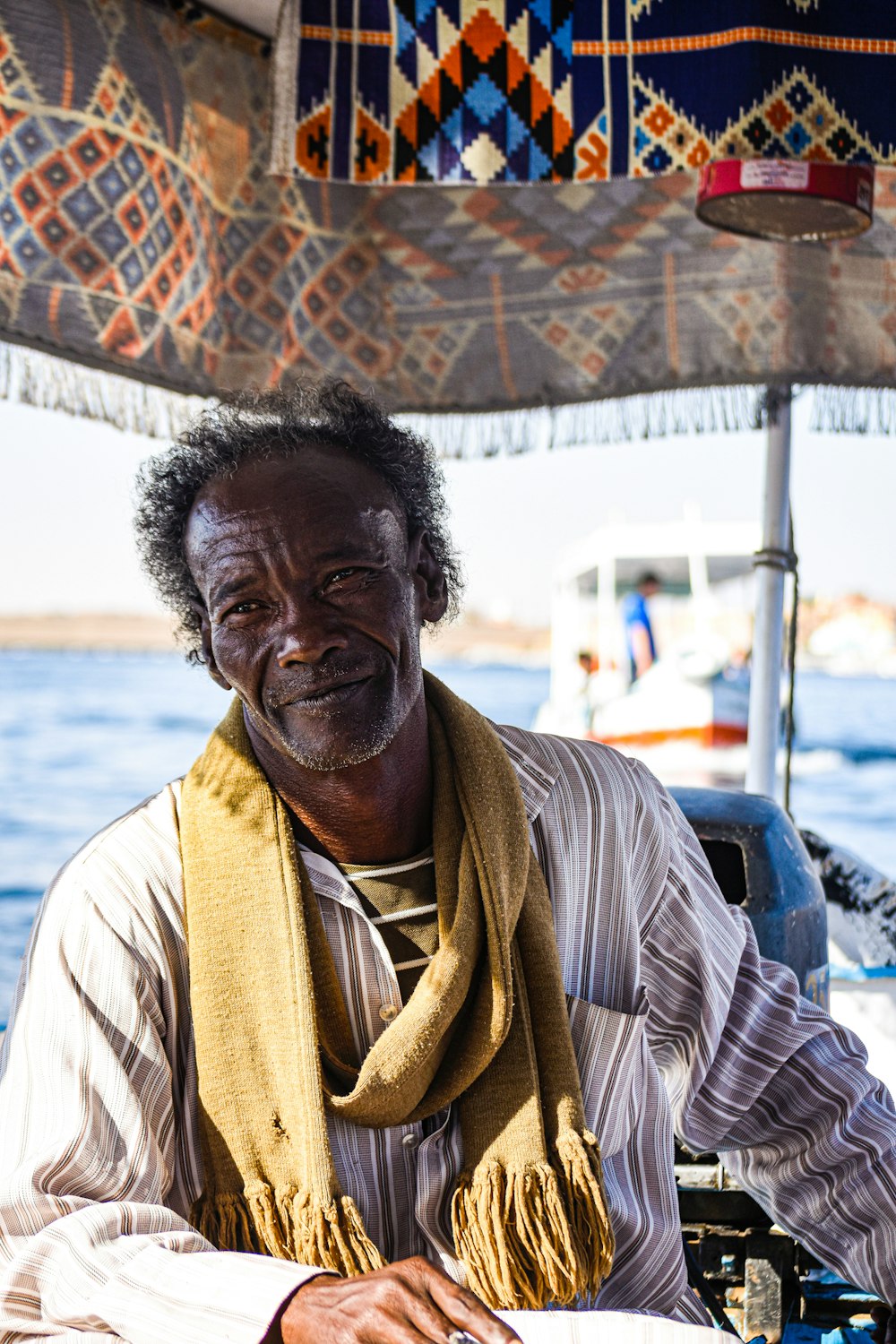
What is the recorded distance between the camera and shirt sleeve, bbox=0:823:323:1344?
4.62ft

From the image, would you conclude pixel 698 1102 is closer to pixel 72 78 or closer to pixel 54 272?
pixel 54 272

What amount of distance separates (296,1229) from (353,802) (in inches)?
21.9

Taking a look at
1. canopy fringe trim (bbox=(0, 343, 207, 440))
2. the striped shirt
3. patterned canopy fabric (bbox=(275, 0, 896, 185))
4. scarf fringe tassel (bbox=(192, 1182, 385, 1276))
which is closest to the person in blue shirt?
canopy fringe trim (bbox=(0, 343, 207, 440))

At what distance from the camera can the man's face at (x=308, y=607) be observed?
1.83m

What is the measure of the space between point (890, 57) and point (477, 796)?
4.59ft

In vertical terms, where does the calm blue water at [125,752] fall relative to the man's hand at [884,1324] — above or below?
below

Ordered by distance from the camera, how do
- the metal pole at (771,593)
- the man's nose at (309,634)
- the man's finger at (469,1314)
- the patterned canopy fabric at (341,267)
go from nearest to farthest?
the man's finger at (469,1314) < the man's nose at (309,634) < the patterned canopy fabric at (341,267) < the metal pole at (771,593)

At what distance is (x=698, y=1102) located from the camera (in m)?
2.07

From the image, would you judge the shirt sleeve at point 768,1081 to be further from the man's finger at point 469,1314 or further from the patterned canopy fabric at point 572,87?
the patterned canopy fabric at point 572,87

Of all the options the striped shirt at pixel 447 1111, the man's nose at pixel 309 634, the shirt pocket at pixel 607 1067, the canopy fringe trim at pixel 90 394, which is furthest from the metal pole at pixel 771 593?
the man's nose at pixel 309 634

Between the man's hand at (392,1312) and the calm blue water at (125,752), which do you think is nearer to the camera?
the man's hand at (392,1312)

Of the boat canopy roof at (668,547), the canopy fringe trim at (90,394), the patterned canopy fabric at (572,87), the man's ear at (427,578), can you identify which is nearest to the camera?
the man's ear at (427,578)

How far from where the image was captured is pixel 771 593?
3.75 metres

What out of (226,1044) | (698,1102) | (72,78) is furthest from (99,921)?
(72,78)
